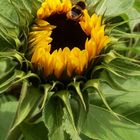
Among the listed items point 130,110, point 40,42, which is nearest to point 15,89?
point 130,110

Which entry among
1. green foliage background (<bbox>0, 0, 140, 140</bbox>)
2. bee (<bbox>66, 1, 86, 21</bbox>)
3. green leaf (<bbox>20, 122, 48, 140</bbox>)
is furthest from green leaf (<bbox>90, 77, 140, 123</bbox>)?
bee (<bbox>66, 1, 86, 21</bbox>)

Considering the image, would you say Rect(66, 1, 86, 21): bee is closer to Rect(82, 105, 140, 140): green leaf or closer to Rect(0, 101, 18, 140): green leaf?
Rect(82, 105, 140, 140): green leaf

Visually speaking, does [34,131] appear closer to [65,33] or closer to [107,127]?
[107,127]

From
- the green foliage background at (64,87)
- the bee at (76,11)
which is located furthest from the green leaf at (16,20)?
the bee at (76,11)

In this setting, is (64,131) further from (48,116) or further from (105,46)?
(105,46)

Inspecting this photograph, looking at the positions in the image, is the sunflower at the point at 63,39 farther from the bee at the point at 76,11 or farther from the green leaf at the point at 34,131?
the green leaf at the point at 34,131

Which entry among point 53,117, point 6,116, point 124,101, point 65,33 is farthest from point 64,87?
point 6,116
